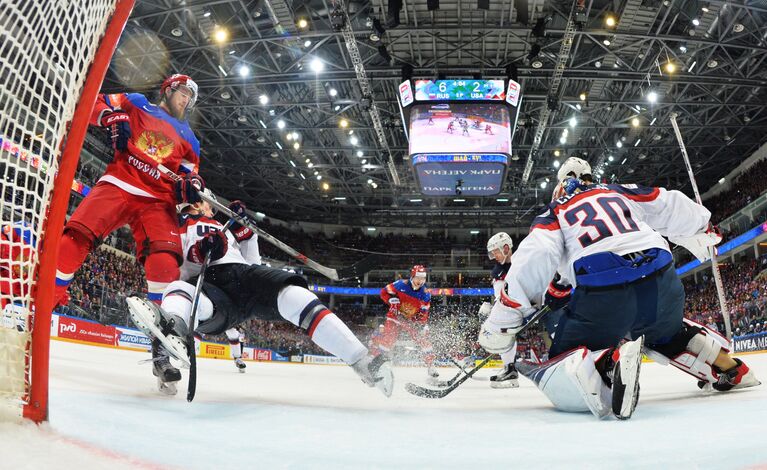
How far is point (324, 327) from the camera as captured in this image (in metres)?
2.21

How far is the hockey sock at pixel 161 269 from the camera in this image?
261cm

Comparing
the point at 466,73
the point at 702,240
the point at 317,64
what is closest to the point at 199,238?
the point at 702,240

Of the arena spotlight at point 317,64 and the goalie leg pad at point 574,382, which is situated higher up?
the arena spotlight at point 317,64

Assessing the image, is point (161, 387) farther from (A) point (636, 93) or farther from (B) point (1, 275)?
(A) point (636, 93)

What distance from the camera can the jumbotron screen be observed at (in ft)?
36.7

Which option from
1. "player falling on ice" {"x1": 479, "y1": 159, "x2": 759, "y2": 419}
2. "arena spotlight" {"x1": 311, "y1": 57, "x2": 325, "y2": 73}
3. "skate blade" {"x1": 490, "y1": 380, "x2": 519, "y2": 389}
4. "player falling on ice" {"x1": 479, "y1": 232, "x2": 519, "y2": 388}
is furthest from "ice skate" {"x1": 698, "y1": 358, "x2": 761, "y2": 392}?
"arena spotlight" {"x1": 311, "y1": 57, "x2": 325, "y2": 73}

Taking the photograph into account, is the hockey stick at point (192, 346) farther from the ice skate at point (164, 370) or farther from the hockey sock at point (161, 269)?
the hockey sock at point (161, 269)

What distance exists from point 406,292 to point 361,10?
21.3 feet

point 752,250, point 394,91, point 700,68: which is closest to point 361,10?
point 394,91

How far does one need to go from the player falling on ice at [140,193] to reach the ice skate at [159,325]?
680 mm

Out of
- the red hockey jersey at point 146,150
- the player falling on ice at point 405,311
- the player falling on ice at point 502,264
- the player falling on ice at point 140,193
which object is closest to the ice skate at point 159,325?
the player falling on ice at point 140,193

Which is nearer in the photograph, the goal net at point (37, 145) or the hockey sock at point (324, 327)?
the goal net at point (37, 145)

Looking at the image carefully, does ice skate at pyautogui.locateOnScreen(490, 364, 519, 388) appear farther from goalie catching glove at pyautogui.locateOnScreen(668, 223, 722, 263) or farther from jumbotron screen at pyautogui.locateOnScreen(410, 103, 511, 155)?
jumbotron screen at pyautogui.locateOnScreen(410, 103, 511, 155)

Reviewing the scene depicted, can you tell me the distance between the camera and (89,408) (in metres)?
1.43
